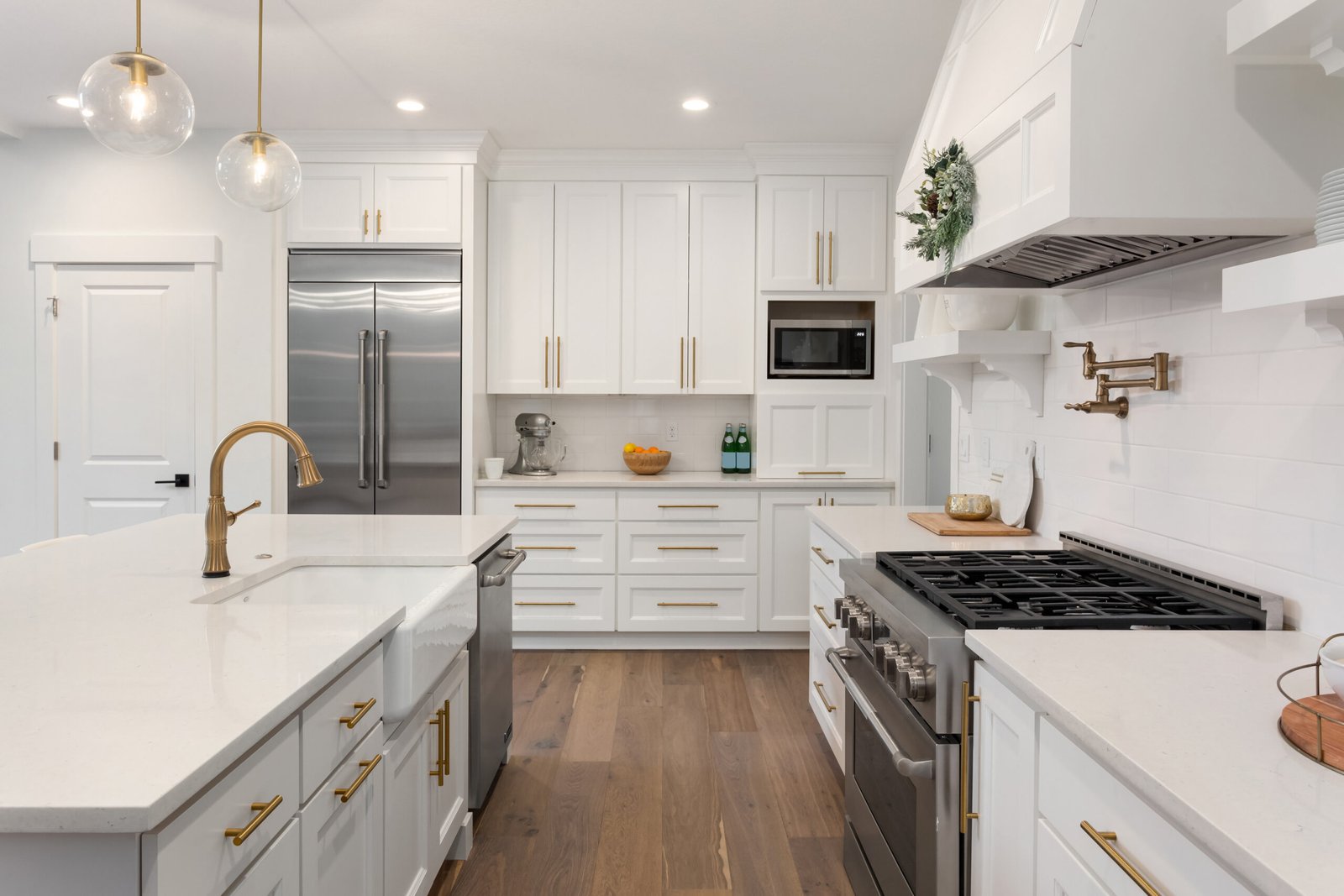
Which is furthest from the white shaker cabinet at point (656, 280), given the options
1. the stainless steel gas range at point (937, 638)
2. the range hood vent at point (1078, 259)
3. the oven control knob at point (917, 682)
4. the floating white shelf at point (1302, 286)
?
the floating white shelf at point (1302, 286)

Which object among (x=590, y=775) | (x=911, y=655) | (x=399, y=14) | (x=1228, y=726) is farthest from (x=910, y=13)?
(x=590, y=775)

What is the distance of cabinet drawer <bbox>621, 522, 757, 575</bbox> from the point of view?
170 inches

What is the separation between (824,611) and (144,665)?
84.8 inches

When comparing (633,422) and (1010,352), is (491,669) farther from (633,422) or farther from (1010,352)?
(633,422)

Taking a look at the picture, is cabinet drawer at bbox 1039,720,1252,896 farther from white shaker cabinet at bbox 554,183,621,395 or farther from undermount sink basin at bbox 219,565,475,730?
white shaker cabinet at bbox 554,183,621,395

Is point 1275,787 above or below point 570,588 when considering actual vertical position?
above

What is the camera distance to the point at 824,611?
2928 millimetres

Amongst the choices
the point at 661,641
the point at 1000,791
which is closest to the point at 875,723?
the point at 1000,791

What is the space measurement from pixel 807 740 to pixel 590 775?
2.82 ft

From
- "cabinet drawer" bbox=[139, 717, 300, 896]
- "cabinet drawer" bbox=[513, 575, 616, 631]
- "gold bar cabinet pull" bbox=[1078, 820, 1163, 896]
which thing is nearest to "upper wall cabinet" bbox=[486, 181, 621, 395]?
"cabinet drawer" bbox=[513, 575, 616, 631]

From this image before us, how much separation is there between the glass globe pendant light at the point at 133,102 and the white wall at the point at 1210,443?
7.43ft

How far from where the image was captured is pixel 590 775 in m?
2.89

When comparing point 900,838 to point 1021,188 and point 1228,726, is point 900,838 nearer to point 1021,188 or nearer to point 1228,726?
point 1228,726

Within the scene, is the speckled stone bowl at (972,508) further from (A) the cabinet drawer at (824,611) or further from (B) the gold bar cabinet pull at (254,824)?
(B) the gold bar cabinet pull at (254,824)
